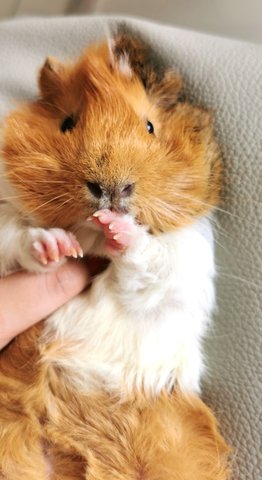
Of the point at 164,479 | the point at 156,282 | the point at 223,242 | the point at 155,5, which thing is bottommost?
the point at 164,479

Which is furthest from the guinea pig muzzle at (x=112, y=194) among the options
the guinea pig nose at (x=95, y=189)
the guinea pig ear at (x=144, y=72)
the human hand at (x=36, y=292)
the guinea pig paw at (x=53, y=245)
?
the guinea pig ear at (x=144, y=72)

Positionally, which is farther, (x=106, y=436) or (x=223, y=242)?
(x=223, y=242)

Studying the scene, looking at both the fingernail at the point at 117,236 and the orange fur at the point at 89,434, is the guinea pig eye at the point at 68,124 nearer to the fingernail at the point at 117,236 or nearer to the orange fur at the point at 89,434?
the fingernail at the point at 117,236

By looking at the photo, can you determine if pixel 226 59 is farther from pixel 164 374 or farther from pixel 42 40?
pixel 164 374

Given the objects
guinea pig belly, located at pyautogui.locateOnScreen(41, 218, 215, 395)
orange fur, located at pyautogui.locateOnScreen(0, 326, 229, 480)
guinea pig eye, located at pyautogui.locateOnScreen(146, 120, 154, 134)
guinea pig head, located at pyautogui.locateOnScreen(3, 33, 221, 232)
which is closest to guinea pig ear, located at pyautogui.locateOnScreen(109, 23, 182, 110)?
guinea pig head, located at pyautogui.locateOnScreen(3, 33, 221, 232)

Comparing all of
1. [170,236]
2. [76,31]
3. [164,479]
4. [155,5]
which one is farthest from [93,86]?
[155,5]
